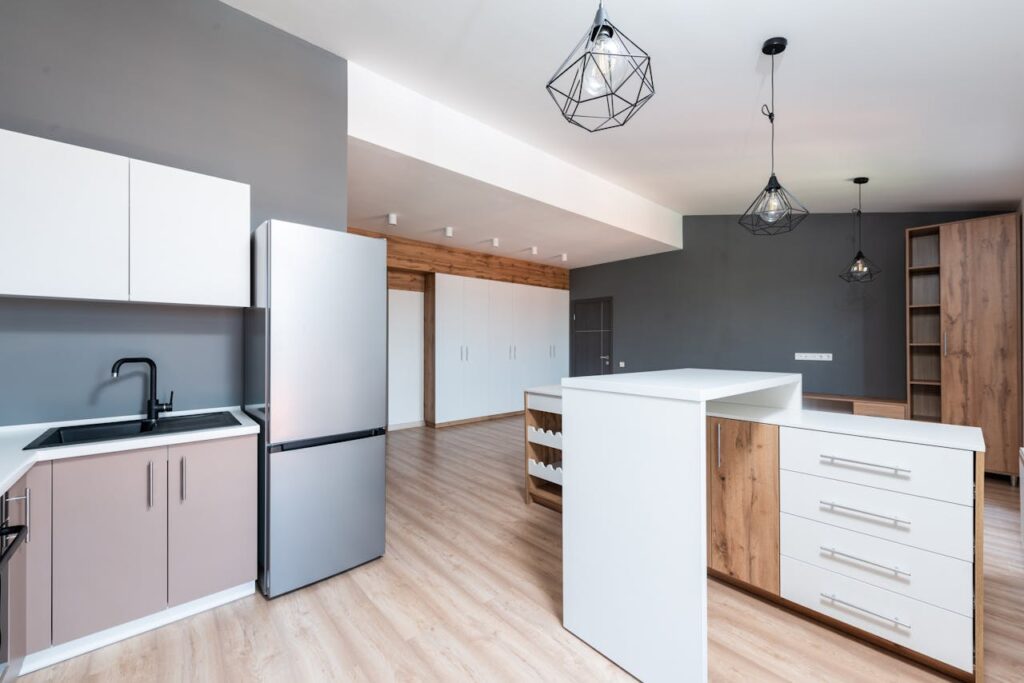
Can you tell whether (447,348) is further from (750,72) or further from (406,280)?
(750,72)

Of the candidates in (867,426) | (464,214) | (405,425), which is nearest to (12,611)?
(867,426)

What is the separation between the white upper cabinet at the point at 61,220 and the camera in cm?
170

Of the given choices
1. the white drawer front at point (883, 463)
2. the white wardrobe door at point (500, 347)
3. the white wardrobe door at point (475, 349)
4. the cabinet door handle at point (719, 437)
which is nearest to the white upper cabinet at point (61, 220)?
the cabinet door handle at point (719, 437)

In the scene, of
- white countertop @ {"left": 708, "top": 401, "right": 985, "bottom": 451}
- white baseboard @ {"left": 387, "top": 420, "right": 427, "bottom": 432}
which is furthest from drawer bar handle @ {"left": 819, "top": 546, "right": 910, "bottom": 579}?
white baseboard @ {"left": 387, "top": 420, "right": 427, "bottom": 432}

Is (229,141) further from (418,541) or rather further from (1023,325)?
(1023,325)

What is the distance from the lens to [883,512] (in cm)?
173

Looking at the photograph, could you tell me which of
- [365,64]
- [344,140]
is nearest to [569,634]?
[344,140]

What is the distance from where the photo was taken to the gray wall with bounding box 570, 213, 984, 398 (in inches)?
196

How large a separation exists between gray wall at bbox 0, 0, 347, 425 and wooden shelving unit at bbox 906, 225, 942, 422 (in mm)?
5469

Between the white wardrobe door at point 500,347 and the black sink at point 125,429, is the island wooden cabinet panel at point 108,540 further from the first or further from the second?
the white wardrobe door at point 500,347

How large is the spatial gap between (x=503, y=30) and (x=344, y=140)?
1154 mm

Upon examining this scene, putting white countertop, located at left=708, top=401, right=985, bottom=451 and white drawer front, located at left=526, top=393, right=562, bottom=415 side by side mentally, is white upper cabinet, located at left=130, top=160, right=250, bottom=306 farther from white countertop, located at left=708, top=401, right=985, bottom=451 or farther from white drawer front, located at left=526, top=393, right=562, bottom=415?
white countertop, located at left=708, top=401, right=985, bottom=451

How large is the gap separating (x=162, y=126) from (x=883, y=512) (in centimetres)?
368

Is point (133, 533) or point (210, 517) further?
point (210, 517)
